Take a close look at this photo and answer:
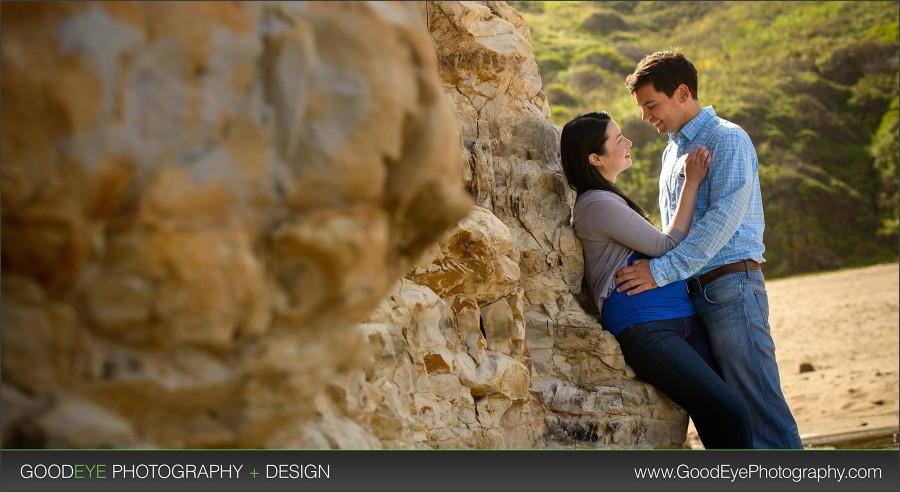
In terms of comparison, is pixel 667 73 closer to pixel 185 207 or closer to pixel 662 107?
pixel 662 107

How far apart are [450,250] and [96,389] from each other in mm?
1730

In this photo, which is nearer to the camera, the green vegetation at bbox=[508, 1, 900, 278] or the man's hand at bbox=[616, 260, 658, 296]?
the man's hand at bbox=[616, 260, 658, 296]

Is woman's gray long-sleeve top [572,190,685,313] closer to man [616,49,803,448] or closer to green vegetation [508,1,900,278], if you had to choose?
man [616,49,803,448]

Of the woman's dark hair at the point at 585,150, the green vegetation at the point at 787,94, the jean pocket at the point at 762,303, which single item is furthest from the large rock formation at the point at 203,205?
the green vegetation at the point at 787,94

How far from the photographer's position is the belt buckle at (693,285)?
368 cm

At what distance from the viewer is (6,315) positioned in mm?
1849

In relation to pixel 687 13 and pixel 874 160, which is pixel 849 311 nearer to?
pixel 874 160

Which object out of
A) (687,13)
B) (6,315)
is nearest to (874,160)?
(687,13)

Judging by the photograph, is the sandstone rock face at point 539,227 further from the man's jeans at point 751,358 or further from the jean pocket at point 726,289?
the jean pocket at point 726,289

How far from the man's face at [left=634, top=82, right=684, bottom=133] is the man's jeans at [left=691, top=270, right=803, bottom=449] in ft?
2.32

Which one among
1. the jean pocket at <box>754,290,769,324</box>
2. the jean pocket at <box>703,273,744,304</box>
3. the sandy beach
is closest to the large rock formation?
the jean pocket at <box>703,273,744,304</box>

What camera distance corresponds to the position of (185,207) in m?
1.82

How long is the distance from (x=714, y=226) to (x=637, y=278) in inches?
13.9

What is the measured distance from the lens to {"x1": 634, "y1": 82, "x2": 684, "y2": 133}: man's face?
152 inches
